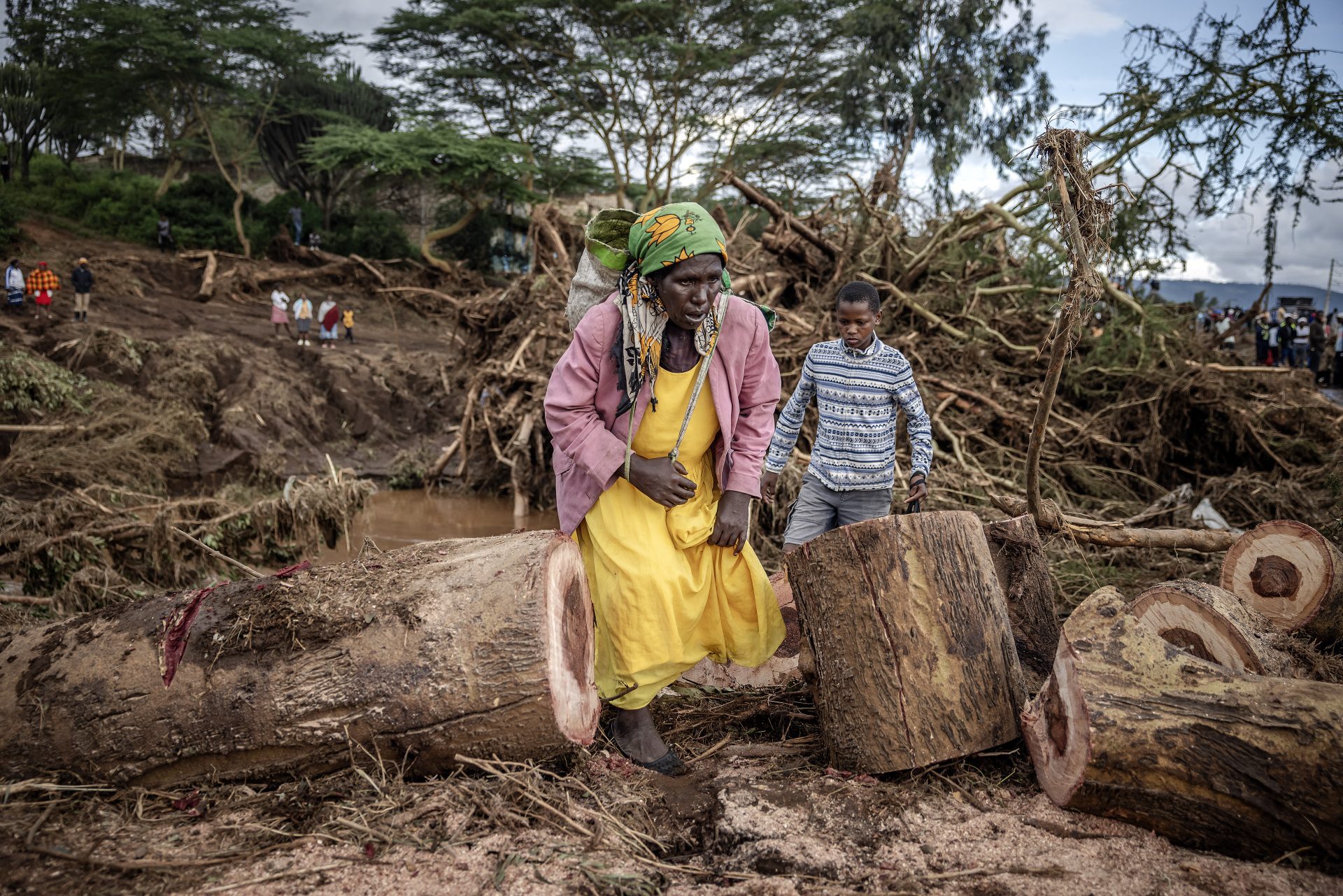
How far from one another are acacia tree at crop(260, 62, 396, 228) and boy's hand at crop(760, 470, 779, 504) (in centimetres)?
2247

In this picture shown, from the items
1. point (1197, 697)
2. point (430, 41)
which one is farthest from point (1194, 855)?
point (430, 41)

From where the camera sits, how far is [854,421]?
11.4 feet

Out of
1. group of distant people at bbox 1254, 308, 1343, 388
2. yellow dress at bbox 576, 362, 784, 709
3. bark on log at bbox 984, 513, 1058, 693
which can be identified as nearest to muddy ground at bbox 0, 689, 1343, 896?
yellow dress at bbox 576, 362, 784, 709

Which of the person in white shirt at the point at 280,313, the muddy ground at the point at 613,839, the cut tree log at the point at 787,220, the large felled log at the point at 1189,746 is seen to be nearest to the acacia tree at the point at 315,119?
the person in white shirt at the point at 280,313

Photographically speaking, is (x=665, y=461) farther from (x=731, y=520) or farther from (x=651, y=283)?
(x=651, y=283)

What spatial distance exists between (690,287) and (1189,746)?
70.0 inches

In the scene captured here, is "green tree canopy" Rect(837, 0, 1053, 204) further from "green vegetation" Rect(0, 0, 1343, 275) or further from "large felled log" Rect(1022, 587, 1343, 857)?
"large felled log" Rect(1022, 587, 1343, 857)

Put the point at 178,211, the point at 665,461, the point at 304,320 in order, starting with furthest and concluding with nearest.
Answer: the point at 178,211 → the point at 304,320 → the point at 665,461

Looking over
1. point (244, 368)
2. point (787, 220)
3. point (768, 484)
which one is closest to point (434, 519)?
point (787, 220)

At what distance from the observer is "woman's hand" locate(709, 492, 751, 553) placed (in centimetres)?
273

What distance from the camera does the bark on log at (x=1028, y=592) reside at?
Answer: 9.68 ft

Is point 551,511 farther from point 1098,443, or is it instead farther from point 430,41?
point 430,41

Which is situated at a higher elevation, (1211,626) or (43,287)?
(43,287)

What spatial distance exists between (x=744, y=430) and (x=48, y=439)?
693cm
